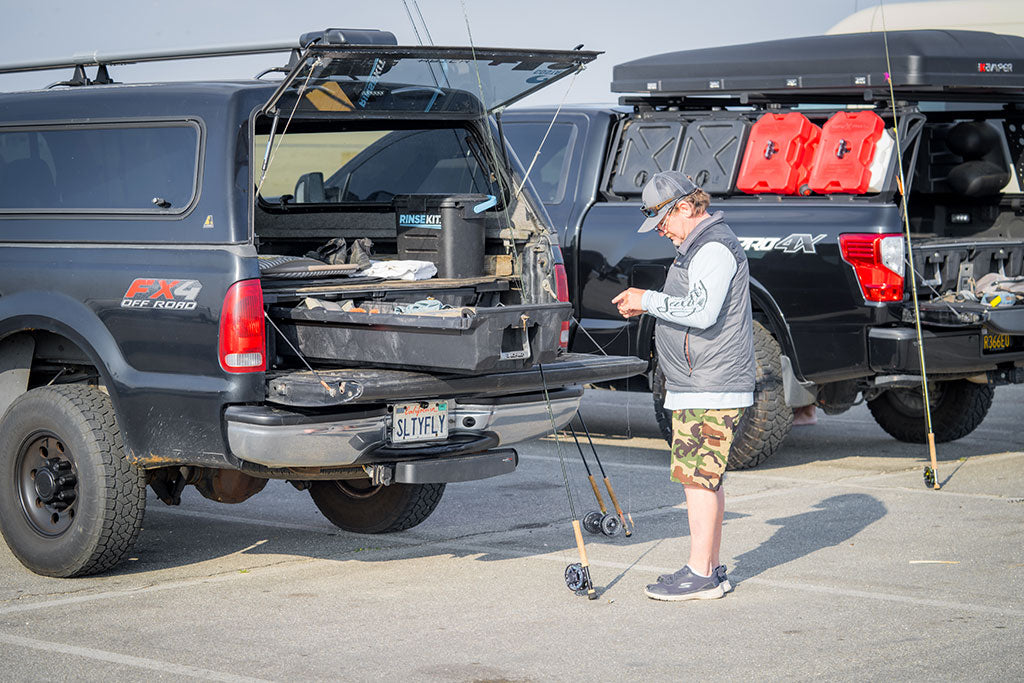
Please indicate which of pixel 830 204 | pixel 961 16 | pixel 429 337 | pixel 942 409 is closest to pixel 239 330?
pixel 429 337

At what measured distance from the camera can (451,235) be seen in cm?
691

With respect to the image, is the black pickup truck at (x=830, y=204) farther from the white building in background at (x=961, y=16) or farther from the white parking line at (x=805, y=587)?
the white building in background at (x=961, y=16)

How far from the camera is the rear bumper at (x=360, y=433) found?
224 inches

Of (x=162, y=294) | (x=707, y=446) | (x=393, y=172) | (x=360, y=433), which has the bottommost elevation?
(x=707, y=446)

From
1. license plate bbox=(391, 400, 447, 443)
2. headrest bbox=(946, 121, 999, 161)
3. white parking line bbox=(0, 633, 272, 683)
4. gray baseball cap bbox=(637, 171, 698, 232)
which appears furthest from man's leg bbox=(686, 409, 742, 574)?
headrest bbox=(946, 121, 999, 161)

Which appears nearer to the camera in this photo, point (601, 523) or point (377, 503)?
point (601, 523)

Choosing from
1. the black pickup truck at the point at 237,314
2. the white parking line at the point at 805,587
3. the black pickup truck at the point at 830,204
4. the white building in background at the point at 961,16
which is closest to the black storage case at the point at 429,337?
the black pickup truck at the point at 237,314

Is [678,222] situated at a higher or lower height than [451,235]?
higher

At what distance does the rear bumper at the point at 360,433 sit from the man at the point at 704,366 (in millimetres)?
643

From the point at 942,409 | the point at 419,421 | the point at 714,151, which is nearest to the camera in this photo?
the point at 419,421

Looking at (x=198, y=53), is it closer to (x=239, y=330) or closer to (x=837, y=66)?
(x=239, y=330)

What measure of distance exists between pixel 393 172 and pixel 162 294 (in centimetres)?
223

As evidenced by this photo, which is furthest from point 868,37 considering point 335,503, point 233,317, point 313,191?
point 233,317

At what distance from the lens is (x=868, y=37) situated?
30.7ft
